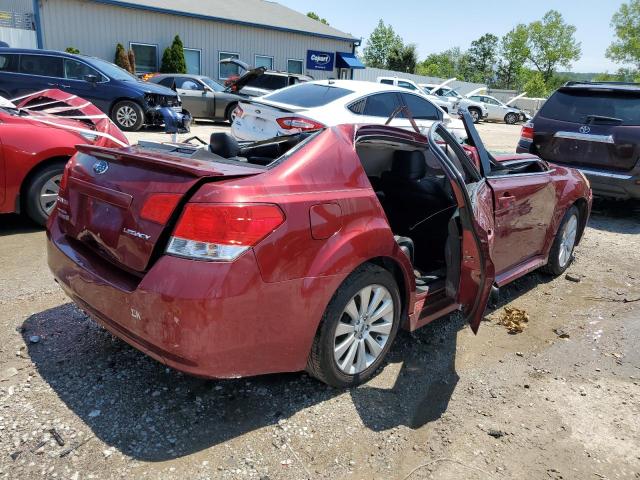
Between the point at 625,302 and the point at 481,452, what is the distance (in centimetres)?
296

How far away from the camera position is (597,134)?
717 centimetres

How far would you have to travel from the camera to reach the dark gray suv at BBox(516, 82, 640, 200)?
701 cm

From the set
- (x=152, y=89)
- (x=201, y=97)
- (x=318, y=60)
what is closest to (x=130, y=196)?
(x=152, y=89)

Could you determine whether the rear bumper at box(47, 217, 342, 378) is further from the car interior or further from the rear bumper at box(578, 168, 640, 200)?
the rear bumper at box(578, 168, 640, 200)

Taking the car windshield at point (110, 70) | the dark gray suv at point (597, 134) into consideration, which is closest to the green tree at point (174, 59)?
the car windshield at point (110, 70)

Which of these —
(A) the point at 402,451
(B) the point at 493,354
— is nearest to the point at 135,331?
(A) the point at 402,451

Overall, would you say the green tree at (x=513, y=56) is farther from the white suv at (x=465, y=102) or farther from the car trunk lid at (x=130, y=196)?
the car trunk lid at (x=130, y=196)

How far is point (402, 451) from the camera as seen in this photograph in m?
2.58

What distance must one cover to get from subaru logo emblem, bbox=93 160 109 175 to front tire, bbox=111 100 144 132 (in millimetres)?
10692

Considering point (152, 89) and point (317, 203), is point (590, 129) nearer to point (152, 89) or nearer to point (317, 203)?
point (317, 203)

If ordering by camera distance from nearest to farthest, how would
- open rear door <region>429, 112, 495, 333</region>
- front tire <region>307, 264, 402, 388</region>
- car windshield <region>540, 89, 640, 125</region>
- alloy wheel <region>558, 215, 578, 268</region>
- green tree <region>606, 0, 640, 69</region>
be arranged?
front tire <region>307, 264, 402, 388</region> → open rear door <region>429, 112, 495, 333</region> → alloy wheel <region>558, 215, 578, 268</region> → car windshield <region>540, 89, 640, 125</region> → green tree <region>606, 0, 640, 69</region>

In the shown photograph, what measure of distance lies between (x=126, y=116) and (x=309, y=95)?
6.72 meters

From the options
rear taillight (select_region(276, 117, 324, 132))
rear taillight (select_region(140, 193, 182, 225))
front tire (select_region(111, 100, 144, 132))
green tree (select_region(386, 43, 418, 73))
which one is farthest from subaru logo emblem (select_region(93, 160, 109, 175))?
green tree (select_region(386, 43, 418, 73))

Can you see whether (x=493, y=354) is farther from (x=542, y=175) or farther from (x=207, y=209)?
(x=207, y=209)
